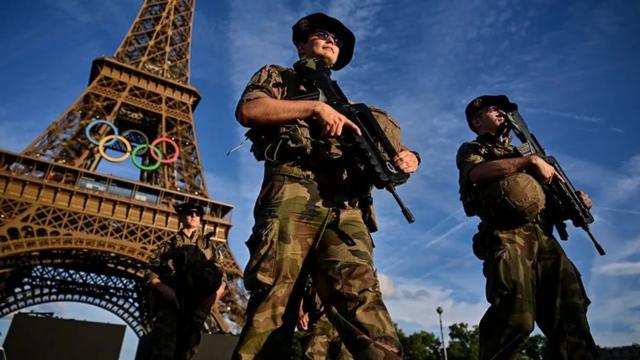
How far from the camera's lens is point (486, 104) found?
4121 millimetres

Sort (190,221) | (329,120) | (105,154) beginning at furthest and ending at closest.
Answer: (105,154), (190,221), (329,120)

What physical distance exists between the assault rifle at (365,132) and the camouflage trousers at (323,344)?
335 centimetres

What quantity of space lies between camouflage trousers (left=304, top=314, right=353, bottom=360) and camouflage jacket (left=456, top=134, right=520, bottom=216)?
2.60 metres

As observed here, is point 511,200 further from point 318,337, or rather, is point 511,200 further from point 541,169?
point 318,337

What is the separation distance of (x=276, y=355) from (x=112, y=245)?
2395cm

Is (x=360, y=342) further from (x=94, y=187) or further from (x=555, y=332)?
(x=94, y=187)

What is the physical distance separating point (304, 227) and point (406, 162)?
2.52 feet

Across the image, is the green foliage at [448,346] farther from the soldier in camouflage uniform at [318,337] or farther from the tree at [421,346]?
the soldier in camouflage uniform at [318,337]

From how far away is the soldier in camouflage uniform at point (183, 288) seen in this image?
571 centimetres

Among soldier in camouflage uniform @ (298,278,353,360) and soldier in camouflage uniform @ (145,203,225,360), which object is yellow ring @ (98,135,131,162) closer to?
soldier in camouflage uniform @ (145,203,225,360)

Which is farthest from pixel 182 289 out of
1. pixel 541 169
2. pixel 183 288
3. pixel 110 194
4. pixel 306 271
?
pixel 110 194

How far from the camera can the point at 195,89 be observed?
32.7m

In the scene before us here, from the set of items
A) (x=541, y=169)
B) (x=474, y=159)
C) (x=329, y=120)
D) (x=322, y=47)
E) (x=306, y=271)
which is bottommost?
(x=306, y=271)

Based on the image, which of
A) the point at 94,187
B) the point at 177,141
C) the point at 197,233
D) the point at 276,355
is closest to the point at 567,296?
the point at 276,355
